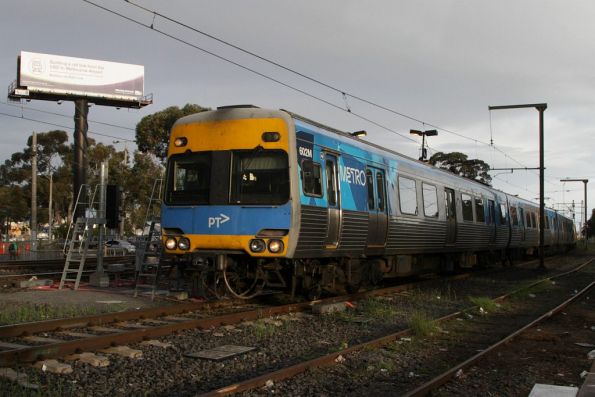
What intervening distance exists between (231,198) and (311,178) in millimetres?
1395

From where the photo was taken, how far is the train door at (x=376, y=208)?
469 inches

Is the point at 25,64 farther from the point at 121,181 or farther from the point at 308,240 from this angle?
the point at 308,240

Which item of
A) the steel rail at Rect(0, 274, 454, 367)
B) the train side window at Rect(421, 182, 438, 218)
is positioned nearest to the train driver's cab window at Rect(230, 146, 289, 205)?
the steel rail at Rect(0, 274, 454, 367)

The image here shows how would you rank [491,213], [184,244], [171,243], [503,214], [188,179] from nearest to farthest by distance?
1. [184,244]
2. [171,243]
3. [188,179]
4. [491,213]
5. [503,214]

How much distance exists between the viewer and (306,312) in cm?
1041

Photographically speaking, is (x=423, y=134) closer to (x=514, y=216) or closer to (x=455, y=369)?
(x=514, y=216)

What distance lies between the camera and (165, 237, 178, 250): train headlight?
1004 cm

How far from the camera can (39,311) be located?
9.59 metres

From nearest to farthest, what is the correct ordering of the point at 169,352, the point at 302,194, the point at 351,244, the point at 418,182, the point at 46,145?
1. the point at 169,352
2. the point at 302,194
3. the point at 351,244
4. the point at 418,182
5. the point at 46,145

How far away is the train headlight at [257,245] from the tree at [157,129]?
34.3 m

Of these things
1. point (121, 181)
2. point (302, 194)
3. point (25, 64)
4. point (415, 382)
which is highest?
point (25, 64)

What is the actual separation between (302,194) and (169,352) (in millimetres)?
3524

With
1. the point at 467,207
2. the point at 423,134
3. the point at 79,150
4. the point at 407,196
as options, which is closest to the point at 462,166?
the point at 423,134

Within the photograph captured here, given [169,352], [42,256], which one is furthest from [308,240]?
[42,256]
